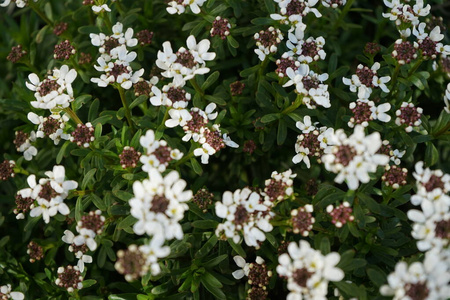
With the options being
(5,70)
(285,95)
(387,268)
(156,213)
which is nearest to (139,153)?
(156,213)

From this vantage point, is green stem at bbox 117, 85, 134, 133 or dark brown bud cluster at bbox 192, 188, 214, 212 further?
green stem at bbox 117, 85, 134, 133

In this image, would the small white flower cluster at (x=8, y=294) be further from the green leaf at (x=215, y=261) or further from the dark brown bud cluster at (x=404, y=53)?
the dark brown bud cluster at (x=404, y=53)

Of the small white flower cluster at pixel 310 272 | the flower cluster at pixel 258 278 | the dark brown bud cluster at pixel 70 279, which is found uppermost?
the small white flower cluster at pixel 310 272

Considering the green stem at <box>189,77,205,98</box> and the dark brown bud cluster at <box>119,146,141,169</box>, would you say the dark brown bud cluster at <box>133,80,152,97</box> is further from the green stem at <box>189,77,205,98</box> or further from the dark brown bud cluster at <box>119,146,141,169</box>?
the dark brown bud cluster at <box>119,146,141,169</box>

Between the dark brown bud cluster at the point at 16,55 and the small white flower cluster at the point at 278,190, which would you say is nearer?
the small white flower cluster at the point at 278,190

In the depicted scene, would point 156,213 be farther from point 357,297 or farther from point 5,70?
point 5,70

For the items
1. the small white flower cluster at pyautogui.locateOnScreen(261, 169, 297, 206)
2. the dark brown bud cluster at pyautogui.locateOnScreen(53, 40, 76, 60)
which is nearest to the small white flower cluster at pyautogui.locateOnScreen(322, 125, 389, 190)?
the small white flower cluster at pyautogui.locateOnScreen(261, 169, 297, 206)

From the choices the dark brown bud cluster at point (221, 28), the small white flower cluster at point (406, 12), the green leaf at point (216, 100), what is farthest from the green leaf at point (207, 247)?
the small white flower cluster at point (406, 12)
